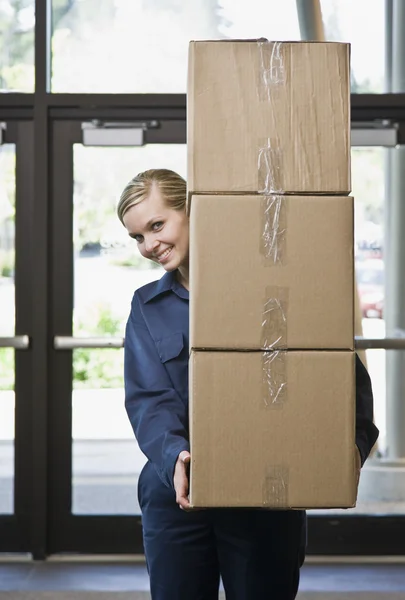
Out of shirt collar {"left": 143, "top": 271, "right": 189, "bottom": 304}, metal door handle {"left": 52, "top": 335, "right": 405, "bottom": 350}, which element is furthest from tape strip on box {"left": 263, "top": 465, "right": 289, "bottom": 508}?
metal door handle {"left": 52, "top": 335, "right": 405, "bottom": 350}

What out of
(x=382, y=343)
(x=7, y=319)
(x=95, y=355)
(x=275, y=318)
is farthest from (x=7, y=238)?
(x=275, y=318)

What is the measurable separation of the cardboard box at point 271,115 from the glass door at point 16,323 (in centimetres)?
201

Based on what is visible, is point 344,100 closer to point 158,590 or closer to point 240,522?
point 240,522

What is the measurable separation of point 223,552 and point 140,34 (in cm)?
227

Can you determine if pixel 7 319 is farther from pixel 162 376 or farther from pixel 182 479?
pixel 182 479

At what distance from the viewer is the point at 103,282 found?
320cm

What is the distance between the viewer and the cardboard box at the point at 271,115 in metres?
1.26

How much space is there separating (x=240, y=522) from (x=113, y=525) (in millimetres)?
1906

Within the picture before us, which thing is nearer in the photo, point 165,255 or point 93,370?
point 165,255

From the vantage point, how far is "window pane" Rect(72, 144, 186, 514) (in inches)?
125

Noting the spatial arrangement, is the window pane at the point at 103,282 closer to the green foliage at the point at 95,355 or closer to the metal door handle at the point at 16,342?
the green foliage at the point at 95,355

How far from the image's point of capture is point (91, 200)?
319cm

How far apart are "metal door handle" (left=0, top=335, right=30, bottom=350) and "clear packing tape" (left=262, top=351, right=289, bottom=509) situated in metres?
2.01

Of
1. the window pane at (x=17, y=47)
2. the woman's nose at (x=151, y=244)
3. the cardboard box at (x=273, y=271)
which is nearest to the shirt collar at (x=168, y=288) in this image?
the woman's nose at (x=151, y=244)
